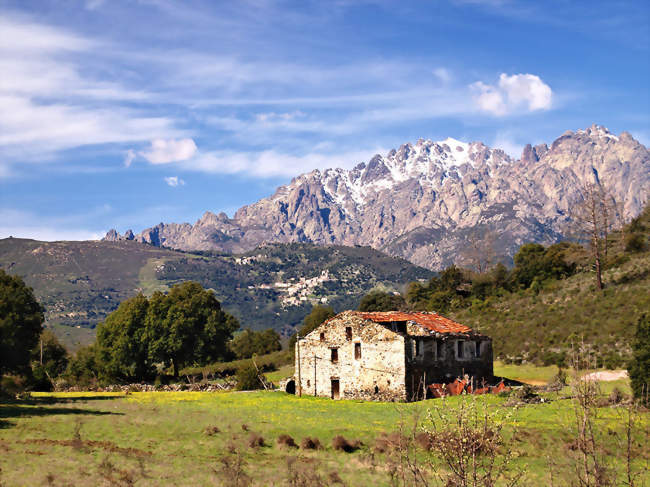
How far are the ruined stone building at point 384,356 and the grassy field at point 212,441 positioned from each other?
8.97m

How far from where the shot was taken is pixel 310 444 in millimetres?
30797

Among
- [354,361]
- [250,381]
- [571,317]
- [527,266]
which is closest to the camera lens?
[354,361]

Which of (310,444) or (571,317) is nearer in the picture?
(310,444)

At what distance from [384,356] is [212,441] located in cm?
2500

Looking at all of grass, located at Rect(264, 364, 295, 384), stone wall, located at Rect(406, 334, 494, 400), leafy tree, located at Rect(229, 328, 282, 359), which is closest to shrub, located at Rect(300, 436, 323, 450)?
stone wall, located at Rect(406, 334, 494, 400)

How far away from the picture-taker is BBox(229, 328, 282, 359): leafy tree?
125 metres

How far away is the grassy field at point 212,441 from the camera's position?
79.9ft

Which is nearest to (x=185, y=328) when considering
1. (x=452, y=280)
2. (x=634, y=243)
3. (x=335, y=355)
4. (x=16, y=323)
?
(x=335, y=355)

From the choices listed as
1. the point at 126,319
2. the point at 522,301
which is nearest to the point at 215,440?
the point at 126,319

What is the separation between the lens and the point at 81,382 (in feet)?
253

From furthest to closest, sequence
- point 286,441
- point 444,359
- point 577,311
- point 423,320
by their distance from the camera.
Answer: point 577,311 < point 423,320 < point 444,359 < point 286,441

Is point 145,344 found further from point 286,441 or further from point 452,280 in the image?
point 452,280

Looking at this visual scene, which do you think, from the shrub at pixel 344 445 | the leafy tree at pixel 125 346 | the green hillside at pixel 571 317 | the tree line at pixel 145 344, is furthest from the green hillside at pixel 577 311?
the leafy tree at pixel 125 346

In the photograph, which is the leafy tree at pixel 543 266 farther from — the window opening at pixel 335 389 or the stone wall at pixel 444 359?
the window opening at pixel 335 389
